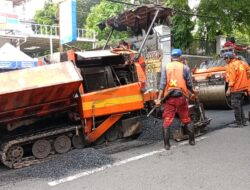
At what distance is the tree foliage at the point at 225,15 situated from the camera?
15031 millimetres

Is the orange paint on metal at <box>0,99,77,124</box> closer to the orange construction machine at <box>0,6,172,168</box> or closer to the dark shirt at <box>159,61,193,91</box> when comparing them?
the orange construction machine at <box>0,6,172,168</box>

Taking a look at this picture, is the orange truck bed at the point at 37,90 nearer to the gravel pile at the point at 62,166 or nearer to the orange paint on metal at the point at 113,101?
the orange paint on metal at the point at 113,101

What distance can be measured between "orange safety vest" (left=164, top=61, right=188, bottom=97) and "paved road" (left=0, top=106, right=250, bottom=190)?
1.04 metres

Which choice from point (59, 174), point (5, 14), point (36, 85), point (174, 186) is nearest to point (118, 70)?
point (36, 85)

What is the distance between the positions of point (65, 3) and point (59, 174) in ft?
39.3

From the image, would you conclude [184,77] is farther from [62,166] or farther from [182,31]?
[182,31]

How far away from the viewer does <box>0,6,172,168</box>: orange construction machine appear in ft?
20.9

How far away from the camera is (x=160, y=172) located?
19.0 ft

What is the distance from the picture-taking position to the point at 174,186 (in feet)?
17.1

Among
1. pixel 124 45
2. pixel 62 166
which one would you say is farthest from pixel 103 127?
pixel 124 45

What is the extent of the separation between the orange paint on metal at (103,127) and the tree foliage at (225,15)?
8850 millimetres

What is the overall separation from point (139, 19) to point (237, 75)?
2545mm

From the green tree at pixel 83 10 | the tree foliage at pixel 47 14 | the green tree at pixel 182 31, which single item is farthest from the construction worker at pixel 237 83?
the green tree at pixel 83 10

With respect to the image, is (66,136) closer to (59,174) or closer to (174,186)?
(59,174)
